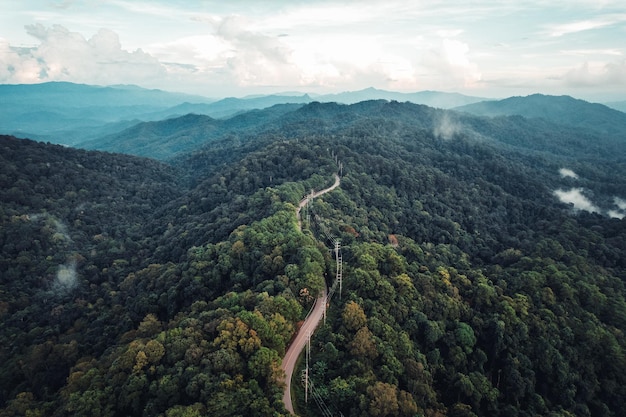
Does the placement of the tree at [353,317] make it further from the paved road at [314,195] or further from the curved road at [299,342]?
the paved road at [314,195]

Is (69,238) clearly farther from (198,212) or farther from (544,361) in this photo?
(544,361)

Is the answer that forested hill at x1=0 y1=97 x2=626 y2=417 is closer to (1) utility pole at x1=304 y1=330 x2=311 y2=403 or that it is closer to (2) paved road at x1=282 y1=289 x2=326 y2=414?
(1) utility pole at x1=304 y1=330 x2=311 y2=403

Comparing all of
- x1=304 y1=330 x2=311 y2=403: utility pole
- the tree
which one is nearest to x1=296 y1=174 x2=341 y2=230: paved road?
the tree

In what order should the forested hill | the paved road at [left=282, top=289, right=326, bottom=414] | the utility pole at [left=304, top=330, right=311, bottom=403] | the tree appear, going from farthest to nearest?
the tree < the forested hill < the paved road at [left=282, top=289, right=326, bottom=414] < the utility pole at [left=304, top=330, right=311, bottom=403]

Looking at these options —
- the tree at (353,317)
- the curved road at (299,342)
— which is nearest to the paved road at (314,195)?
the curved road at (299,342)

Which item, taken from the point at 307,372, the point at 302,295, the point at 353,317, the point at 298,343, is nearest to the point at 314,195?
the point at 302,295

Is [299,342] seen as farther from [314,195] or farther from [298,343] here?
[314,195]

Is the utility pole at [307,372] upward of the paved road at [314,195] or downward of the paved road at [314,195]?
downward

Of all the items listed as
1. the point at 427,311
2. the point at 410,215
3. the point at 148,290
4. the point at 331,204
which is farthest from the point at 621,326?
the point at 148,290
